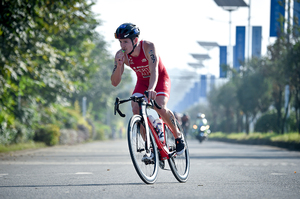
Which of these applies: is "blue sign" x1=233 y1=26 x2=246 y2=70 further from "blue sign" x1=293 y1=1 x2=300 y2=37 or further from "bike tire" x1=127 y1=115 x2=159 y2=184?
"bike tire" x1=127 y1=115 x2=159 y2=184

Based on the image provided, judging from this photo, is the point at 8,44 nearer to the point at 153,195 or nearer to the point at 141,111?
the point at 141,111

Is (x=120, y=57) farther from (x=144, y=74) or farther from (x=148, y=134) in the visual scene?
(x=148, y=134)

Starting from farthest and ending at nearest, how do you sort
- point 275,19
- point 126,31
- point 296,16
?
point 275,19
point 296,16
point 126,31

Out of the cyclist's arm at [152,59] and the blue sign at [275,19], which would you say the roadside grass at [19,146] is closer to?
the cyclist's arm at [152,59]

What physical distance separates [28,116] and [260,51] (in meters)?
20.8

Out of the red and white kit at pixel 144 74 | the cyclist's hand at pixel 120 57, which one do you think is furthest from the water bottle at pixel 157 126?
the cyclist's hand at pixel 120 57

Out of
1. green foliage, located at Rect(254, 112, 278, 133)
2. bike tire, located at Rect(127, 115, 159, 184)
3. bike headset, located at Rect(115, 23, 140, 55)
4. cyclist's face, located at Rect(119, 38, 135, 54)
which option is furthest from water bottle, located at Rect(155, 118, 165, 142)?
green foliage, located at Rect(254, 112, 278, 133)

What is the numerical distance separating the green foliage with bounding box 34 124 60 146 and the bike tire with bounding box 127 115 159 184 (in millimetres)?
17139

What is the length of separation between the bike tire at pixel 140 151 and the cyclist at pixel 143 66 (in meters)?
0.35

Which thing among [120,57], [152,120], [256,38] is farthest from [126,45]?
[256,38]

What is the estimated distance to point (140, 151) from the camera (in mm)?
6434

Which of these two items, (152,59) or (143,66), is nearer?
(152,59)

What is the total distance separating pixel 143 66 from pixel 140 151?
1152 millimetres

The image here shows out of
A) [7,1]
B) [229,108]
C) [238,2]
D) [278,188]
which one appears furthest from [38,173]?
[229,108]
